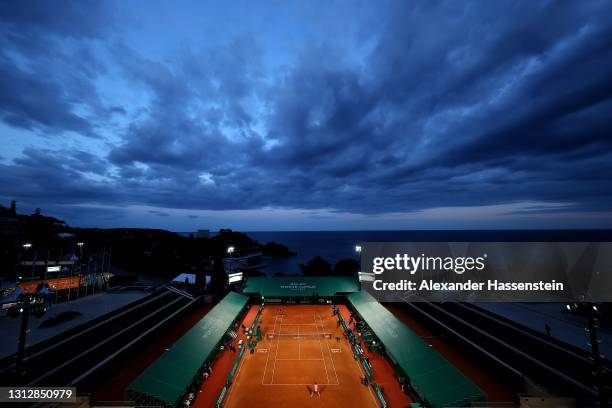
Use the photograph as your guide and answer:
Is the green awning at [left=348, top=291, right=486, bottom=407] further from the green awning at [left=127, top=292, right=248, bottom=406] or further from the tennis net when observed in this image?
the green awning at [left=127, top=292, right=248, bottom=406]

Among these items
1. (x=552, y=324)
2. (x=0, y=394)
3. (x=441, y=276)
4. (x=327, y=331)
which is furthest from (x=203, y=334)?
(x=552, y=324)

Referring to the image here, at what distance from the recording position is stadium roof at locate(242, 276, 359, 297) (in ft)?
134

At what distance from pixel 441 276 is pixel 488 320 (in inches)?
763

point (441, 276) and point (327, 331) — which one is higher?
point (441, 276)

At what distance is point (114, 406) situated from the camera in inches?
→ 613

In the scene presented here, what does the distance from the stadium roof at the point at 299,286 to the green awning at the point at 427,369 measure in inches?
573

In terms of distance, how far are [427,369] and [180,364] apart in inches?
702

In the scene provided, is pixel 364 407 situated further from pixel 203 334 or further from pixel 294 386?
pixel 203 334

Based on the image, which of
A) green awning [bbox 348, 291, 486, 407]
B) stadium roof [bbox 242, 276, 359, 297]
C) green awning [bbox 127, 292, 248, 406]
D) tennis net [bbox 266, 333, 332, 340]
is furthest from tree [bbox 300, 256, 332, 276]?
green awning [bbox 348, 291, 486, 407]

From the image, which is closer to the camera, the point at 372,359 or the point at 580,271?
the point at 580,271

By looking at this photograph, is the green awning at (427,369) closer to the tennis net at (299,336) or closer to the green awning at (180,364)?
the tennis net at (299,336)

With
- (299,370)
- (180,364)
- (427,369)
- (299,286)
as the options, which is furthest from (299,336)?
(427,369)

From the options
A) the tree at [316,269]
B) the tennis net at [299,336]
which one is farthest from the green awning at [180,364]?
the tree at [316,269]

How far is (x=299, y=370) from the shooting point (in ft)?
74.9
